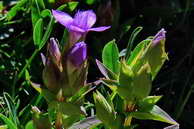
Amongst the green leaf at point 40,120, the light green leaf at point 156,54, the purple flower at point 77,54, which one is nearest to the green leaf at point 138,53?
the light green leaf at point 156,54

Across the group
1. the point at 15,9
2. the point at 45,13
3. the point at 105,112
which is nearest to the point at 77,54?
the point at 105,112

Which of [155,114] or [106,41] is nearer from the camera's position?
[155,114]

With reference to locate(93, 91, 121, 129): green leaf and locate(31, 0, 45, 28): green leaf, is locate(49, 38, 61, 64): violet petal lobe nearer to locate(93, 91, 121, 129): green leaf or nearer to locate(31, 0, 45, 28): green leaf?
locate(93, 91, 121, 129): green leaf

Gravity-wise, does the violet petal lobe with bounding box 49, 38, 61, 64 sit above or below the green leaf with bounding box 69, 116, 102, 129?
above

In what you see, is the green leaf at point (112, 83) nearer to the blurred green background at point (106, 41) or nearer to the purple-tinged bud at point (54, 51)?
the purple-tinged bud at point (54, 51)

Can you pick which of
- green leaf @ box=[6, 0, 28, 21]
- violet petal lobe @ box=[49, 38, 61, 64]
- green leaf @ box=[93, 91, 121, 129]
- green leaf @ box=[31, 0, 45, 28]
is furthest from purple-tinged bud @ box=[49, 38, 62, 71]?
green leaf @ box=[6, 0, 28, 21]

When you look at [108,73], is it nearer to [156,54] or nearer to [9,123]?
[156,54]
